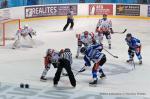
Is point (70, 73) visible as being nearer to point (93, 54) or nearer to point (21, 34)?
point (93, 54)

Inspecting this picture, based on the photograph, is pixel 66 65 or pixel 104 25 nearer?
pixel 66 65

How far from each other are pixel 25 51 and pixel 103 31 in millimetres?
4251

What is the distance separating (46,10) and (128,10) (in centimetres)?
677

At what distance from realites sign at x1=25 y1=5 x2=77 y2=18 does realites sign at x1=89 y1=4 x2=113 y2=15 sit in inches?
56.5

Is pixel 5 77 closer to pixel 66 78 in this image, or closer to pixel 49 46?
pixel 66 78

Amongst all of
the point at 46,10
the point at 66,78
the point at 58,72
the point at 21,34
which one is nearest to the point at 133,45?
the point at 66,78

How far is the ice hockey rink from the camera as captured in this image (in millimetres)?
15258

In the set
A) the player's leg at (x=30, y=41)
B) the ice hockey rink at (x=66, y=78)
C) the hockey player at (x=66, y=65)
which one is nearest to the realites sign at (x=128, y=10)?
the ice hockey rink at (x=66, y=78)

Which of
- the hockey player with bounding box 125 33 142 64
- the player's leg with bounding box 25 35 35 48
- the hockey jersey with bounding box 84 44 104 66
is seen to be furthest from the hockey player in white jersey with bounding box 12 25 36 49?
the hockey jersey with bounding box 84 44 104 66

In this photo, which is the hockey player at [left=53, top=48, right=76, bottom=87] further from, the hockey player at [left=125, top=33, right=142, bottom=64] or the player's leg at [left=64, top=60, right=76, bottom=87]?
the hockey player at [left=125, top=33, right=142, bottom=64]

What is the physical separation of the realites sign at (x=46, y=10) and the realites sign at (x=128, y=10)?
3.64 m

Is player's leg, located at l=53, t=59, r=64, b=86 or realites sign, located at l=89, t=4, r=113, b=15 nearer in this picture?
player's leg, located at l=53, t=59, r=64, b=86

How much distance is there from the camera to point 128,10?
119 ft

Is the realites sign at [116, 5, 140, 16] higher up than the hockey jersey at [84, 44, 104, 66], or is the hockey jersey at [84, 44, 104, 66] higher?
the realites sign at [116, 5, 140, 16]
